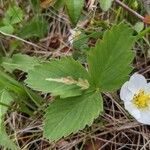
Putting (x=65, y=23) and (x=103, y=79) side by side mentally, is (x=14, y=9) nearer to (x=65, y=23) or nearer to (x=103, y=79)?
(x=65, y=23)

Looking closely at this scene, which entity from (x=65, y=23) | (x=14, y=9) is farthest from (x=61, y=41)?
(x=14, y=9)

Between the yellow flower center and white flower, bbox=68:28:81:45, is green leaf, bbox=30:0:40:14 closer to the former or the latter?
white flower, bbox=68:28:81:45

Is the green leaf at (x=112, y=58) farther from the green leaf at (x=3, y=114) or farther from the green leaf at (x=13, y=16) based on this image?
the green leaf at (x=13, y=16)

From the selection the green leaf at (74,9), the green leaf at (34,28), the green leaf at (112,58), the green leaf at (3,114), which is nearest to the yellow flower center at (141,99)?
the green leaf at (112,58)

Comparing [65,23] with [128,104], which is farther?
[65,23]

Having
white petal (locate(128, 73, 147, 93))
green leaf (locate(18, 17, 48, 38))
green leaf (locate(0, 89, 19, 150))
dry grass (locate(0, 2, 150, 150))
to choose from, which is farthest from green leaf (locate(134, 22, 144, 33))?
green leaf (locate(0, 89, 19, 150))
